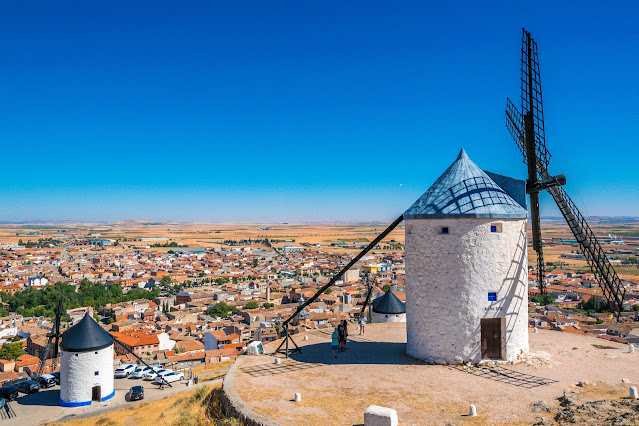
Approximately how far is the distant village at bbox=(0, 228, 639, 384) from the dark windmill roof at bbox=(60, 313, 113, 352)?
24.9ft

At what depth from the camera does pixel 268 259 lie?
135000mm

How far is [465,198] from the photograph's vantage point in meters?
12.4

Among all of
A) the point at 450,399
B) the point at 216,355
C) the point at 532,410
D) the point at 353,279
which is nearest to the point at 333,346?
the point at 450,399

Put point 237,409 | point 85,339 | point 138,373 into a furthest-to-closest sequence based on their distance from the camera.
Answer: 1. point 138,373
2. point 85,339
3. point 237,409

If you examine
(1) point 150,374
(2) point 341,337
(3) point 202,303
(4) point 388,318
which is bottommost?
(3) point 202,303

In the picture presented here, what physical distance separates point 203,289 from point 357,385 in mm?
74397

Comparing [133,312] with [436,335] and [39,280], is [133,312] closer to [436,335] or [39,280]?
[39,280]

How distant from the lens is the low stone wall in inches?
340

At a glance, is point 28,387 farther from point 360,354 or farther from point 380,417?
point 380,417

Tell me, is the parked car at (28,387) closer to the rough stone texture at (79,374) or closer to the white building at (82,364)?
the white building at (82,364)

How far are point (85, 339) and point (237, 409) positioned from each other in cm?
1360

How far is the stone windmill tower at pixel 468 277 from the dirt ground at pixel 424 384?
0.61 metres

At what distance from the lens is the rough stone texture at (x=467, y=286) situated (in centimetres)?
1195

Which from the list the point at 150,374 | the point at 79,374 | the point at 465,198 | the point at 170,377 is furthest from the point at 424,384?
the point at 150,374
